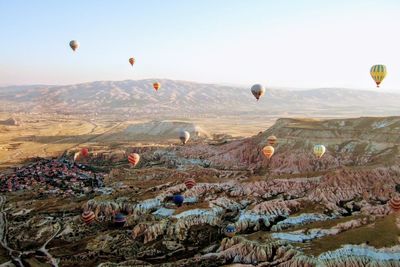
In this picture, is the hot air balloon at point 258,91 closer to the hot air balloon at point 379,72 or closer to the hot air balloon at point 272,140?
the hot air balloon at point 272,140

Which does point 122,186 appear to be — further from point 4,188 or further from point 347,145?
point 347,145

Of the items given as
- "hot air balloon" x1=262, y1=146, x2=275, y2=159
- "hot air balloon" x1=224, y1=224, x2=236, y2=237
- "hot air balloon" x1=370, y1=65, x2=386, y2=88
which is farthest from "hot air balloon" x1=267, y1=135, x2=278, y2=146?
"hot air balloon" x1=224, y1=224, x2=236, y2=237

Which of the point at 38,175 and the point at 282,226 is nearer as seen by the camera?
the point at 282,226

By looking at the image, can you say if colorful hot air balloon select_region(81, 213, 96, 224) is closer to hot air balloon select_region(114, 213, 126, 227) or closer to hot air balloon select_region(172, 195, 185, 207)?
hot air balloon select_region(114, 213, 126, 227)

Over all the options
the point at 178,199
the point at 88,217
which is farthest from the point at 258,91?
the point at 88,217

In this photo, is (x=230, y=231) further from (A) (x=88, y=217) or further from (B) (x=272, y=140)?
(B) (x=272, y=140)

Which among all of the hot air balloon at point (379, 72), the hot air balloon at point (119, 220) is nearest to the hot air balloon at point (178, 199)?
the hot air balloon at point (119, 220)

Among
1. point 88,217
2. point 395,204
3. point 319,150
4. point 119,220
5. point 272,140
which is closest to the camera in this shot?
point 395,204

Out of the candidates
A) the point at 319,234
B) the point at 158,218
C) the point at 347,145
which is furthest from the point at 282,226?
the point at 347,145

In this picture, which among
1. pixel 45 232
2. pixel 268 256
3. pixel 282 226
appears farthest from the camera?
pixel 45 232

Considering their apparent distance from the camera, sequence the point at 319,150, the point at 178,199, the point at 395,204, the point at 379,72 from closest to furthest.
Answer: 1. the point at 395,204
2. the point at 178,199
3. the point at 379,72
4. the point at 319,150

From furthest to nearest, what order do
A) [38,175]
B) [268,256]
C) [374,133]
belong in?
[38,175] < [374,133] < [268,256]
